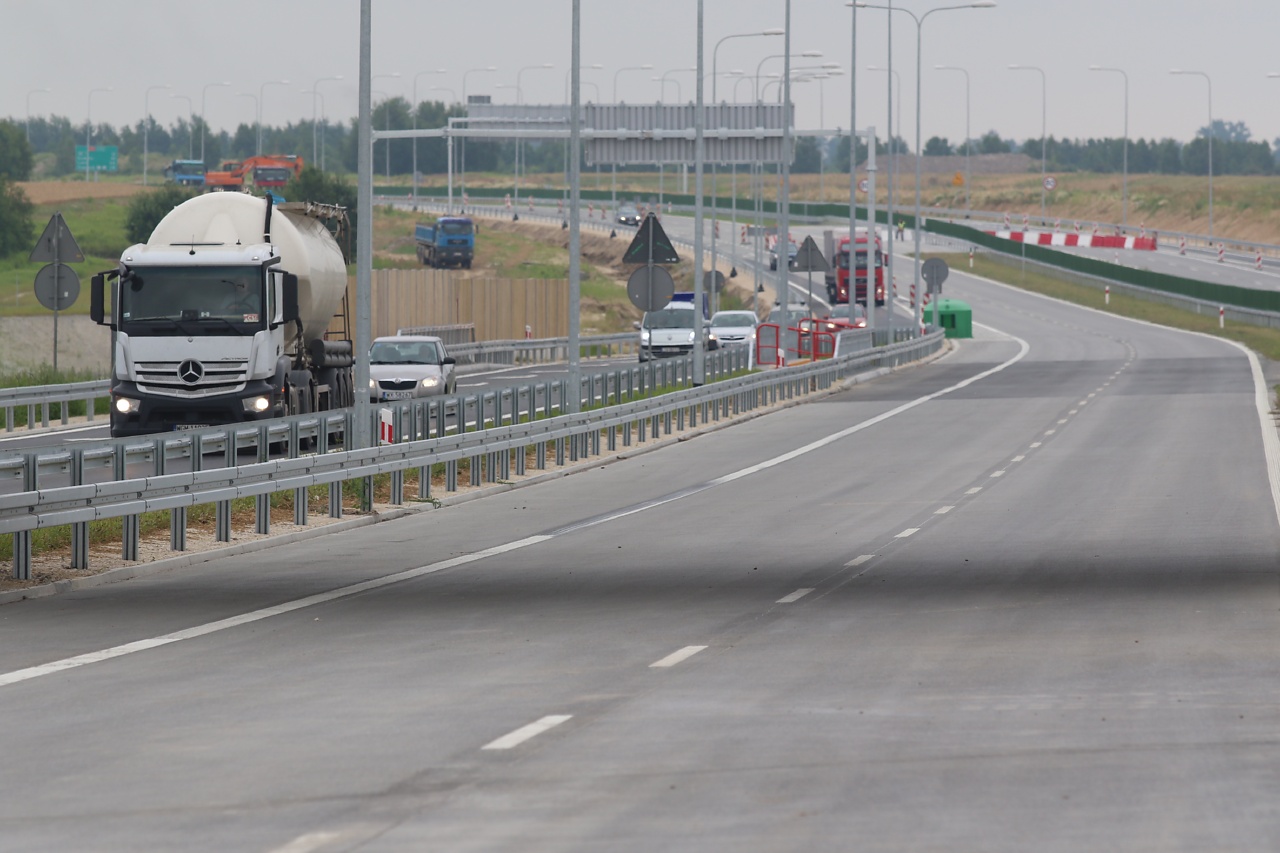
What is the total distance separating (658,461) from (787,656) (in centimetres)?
2072

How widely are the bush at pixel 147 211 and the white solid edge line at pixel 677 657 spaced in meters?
104

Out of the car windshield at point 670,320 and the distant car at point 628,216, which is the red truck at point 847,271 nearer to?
the car windshield at point 670,320

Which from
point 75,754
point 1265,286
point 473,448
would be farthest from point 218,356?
point 1265,286

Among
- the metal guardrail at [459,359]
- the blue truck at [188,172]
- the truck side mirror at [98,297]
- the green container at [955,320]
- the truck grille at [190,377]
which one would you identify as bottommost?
the metal guardrail at [459,359]

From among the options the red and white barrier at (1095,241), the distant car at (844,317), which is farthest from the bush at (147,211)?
the red and white barrier at (1095,241)

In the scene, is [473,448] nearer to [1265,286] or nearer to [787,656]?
[787,656]

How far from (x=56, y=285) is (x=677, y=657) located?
26.1 meters

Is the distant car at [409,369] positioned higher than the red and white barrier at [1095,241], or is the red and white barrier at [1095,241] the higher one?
the red and white barrier at [1095,241]

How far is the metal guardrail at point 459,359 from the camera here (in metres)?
39.1

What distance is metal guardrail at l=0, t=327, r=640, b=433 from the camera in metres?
39.1

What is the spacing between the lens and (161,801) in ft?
28.0

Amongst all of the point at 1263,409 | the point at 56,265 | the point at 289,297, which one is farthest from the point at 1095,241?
the point at 289,297

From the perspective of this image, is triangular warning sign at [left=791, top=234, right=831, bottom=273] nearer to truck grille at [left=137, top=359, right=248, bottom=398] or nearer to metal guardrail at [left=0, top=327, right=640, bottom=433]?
metal guardrail at [left=0, top=327, right=640, bottom=433]

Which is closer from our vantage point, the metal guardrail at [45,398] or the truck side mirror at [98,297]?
the truck side mirror at [98,297]
